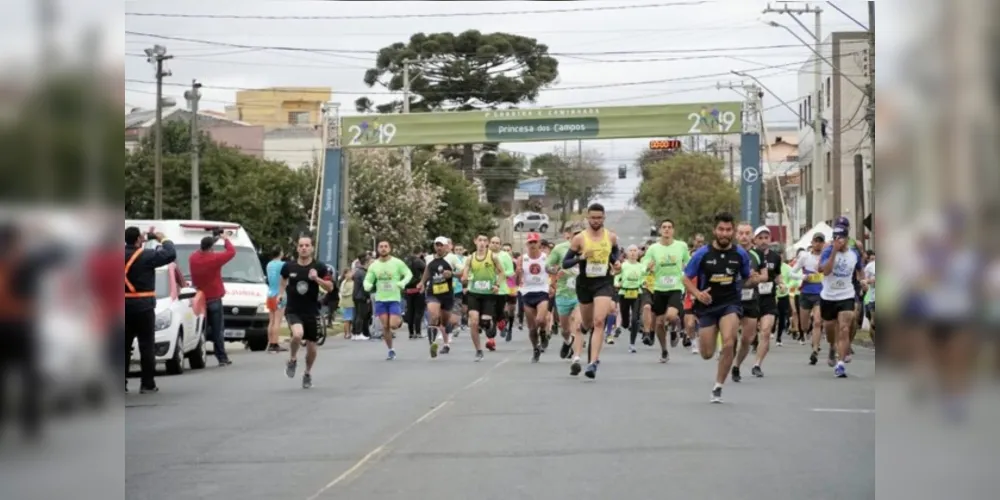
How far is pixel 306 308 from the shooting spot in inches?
656

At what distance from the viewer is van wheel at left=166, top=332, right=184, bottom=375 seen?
62.3ft

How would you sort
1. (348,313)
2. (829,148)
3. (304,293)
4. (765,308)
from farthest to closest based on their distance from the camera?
(829,148), (348,313), (765,308), (304,293)

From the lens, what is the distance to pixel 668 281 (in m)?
22.8

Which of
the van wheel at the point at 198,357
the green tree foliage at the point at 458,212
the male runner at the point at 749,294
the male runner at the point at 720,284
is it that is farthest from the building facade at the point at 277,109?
the male runner at the point at 720,284

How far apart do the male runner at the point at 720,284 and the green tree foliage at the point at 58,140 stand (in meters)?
11.3

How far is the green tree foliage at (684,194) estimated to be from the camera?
78250 mm

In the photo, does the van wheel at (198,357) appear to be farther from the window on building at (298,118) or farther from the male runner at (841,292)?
the window on building at (298,118)

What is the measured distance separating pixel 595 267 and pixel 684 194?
6295 cm

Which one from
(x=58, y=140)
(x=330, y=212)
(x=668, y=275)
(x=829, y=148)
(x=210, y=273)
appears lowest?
(x=668, y=275)

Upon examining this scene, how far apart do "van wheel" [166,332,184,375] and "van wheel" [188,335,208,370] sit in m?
1.04

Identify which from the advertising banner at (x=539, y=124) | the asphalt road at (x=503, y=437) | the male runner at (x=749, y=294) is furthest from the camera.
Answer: the advertising banner at (x=539, y=124)

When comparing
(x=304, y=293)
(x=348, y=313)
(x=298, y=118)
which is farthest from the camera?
(x=298, y=118)

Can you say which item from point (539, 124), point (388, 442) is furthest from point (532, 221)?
point (388, 442)

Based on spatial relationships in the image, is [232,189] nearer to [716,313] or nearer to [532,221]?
[532,221]
